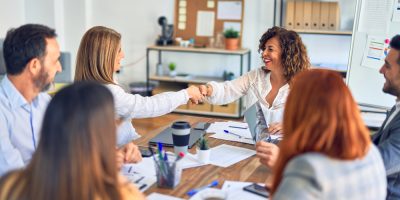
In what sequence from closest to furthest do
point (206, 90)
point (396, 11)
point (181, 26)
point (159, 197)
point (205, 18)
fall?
point (159, 197)
point (206, 90)
point (396, 11)
point (205, 18)
point (181, 26)

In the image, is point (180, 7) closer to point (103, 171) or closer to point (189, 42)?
point (189, 42)

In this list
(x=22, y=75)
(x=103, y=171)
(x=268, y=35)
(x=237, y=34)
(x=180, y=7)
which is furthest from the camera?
(x=180, y=7)

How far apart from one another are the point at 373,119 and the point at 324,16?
52.6 inches

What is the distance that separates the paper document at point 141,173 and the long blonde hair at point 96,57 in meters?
0.57

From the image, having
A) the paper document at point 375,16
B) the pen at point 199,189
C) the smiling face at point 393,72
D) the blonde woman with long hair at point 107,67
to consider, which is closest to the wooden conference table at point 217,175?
the pen at point 199,189

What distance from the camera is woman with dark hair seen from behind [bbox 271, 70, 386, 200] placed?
1168 millimetres

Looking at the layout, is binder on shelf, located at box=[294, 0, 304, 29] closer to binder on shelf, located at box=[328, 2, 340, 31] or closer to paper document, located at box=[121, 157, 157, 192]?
binder on shelf, located at box=[328, 2, 340, 31]

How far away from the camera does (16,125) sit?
1.74 metres

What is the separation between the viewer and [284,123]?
1.31m

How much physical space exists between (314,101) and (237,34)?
390cm

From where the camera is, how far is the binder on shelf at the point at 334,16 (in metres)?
4.67

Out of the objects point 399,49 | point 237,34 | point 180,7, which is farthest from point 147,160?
point 180,7

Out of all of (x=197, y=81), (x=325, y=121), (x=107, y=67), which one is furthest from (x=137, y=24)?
(x=325, y=121)

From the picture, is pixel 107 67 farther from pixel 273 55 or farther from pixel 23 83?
pixel 273 55
